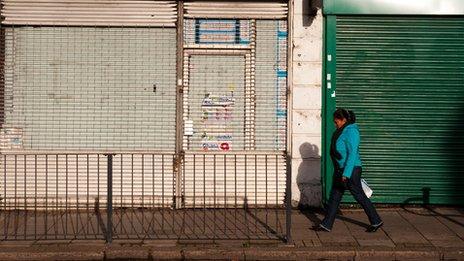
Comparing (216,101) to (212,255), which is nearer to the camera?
(212,255)

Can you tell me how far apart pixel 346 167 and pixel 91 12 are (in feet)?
15.4

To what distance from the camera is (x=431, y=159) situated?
33.7ft

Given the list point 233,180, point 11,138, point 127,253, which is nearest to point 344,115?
point 233,180

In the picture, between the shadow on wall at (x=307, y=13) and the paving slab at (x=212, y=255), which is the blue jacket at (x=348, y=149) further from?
the shadow on wall at (x=307, y=13)

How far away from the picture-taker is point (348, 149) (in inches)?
329

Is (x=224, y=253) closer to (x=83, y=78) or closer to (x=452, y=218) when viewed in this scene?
(x=452, y=218)

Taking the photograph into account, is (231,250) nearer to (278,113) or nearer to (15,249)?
(15,249)

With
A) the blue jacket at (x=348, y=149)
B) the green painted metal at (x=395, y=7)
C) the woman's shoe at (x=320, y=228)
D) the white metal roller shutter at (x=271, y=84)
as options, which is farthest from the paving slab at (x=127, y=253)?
the green painted metal at (x=395, y=7)

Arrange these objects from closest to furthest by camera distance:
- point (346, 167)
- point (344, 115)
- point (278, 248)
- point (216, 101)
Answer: point (278, 248) → point (346, 167) → point (344, 115) → point (216, 101)

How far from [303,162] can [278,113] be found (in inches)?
34.1

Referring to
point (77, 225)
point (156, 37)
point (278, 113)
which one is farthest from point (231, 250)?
point (156, 37)

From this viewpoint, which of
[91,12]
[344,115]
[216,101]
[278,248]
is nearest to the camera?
[278,248]

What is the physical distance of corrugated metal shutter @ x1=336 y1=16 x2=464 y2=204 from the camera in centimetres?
1017

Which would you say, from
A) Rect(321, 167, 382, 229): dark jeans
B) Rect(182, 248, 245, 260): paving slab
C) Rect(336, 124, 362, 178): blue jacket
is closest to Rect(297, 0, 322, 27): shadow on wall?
Rect(336, 124, 362, 178): blue jacket
